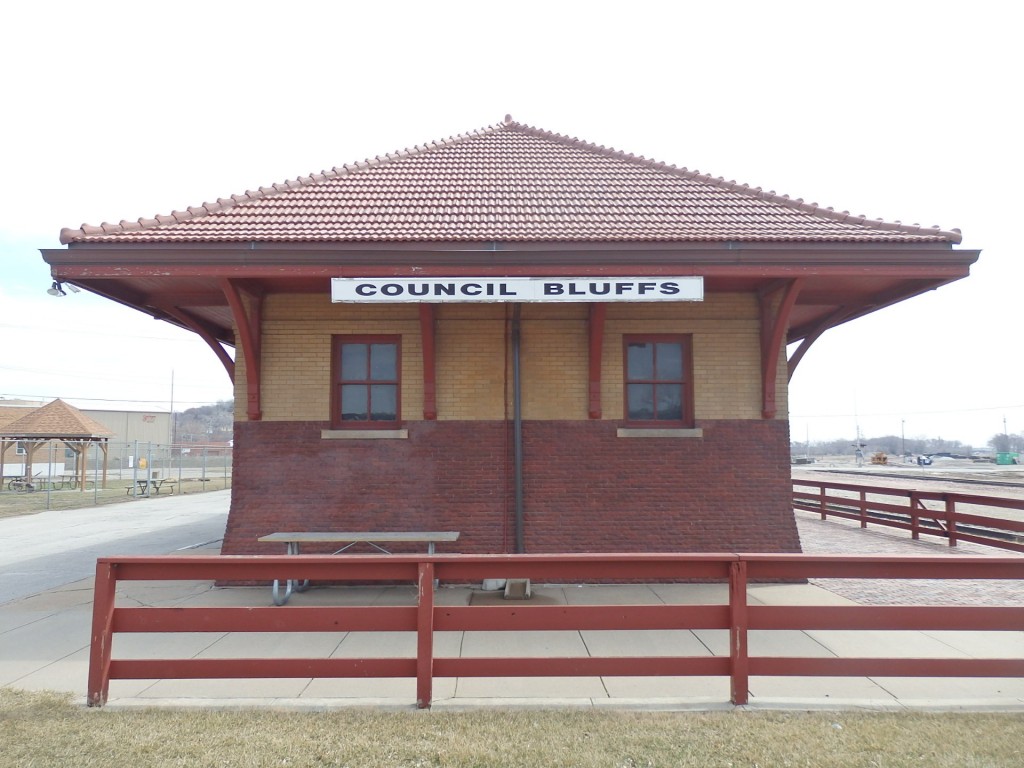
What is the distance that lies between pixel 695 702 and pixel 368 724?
2.31 metres

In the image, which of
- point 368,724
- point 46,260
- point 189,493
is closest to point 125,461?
point 189,493

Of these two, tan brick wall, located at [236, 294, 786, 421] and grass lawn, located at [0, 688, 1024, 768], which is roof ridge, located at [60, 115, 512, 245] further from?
grass lawn, located at [0, 688, 1024, 768]

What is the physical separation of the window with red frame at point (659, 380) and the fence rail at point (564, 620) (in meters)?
4.03

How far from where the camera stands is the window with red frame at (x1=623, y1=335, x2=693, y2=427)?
8.43 metres

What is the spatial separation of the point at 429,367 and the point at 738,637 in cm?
501

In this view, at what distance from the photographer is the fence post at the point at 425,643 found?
14.2 ft

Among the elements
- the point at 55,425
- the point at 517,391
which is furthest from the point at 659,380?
the point at 55,425

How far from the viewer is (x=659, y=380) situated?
8461 millimetres

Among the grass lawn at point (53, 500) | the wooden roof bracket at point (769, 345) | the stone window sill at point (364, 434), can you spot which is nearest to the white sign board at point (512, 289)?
the wooden roof bracket at point (769, 345)

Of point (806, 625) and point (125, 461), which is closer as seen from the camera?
point (806, 625)

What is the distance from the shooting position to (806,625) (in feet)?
14.2

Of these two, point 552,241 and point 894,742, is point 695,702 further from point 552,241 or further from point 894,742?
point 552,241

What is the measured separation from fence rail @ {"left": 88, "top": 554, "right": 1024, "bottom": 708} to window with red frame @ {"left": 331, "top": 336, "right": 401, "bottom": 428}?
3978mm

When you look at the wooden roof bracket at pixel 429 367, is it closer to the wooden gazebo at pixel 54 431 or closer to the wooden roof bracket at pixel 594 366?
the wooden roof bracket at pixel 594 366
